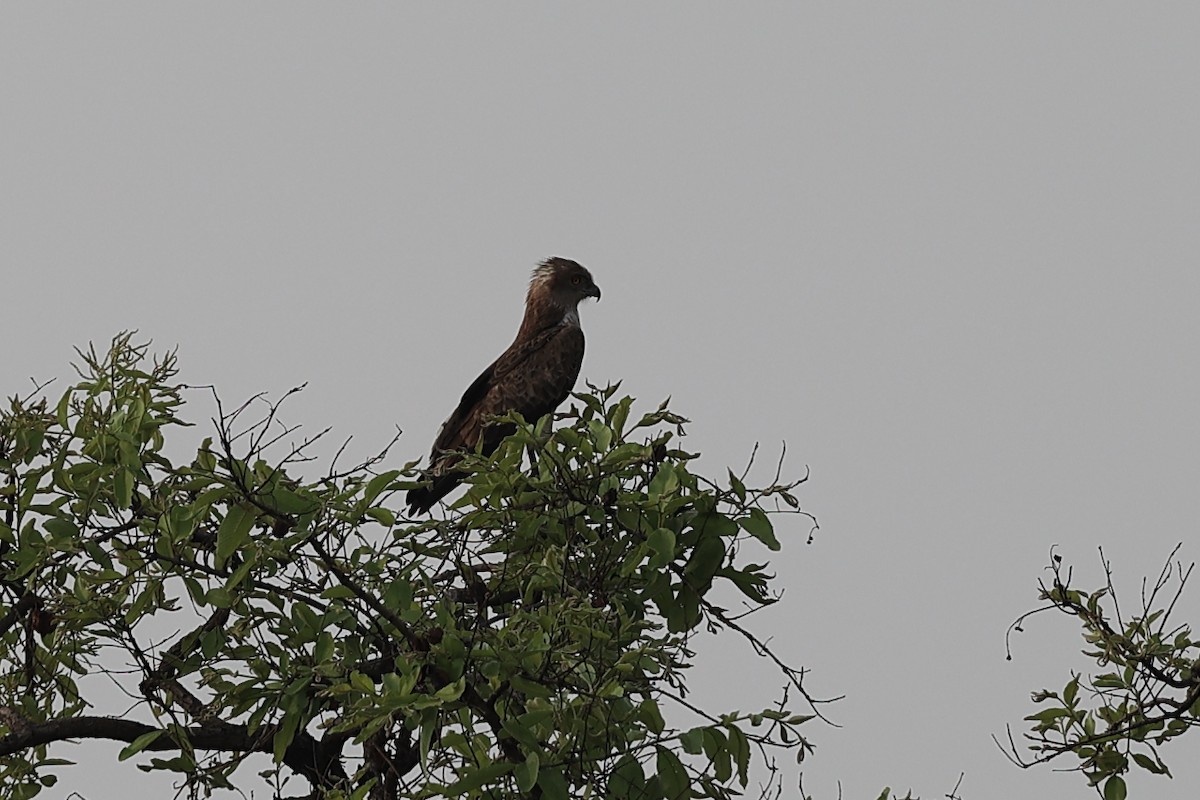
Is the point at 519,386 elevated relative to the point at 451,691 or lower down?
elevated

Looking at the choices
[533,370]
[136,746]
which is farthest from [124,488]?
[533,370]

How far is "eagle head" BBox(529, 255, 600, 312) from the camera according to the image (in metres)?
8.02

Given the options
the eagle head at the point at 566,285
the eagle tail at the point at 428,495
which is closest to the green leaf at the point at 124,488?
the eagle tail at the point at 428,495

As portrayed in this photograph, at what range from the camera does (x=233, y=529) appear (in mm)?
2889

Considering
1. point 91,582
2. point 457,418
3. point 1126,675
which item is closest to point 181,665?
point 91,582

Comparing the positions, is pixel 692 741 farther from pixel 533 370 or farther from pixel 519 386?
pixel 533 370

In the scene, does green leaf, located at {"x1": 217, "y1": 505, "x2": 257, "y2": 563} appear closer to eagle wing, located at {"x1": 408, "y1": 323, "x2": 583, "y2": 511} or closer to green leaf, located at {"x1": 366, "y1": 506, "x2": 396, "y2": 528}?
green leaf, located at {"x1": 366, "y1": 506, "x2": 396, "y2": 528}

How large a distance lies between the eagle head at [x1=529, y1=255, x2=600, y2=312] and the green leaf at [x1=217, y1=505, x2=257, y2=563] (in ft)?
17.0

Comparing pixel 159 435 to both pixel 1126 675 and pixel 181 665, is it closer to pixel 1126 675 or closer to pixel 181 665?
pixel 181 665

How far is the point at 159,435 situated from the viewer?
365 cm

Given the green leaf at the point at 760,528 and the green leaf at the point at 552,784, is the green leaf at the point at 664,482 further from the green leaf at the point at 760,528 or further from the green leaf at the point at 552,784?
the green leaf at the point at 552,784

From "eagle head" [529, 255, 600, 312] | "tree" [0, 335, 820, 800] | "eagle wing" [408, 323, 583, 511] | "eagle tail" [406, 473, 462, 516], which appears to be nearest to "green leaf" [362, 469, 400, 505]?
"tree" [0, 335, 820, 800]

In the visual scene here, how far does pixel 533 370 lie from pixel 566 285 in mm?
688

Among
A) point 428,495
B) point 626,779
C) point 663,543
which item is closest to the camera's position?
point 626,779
